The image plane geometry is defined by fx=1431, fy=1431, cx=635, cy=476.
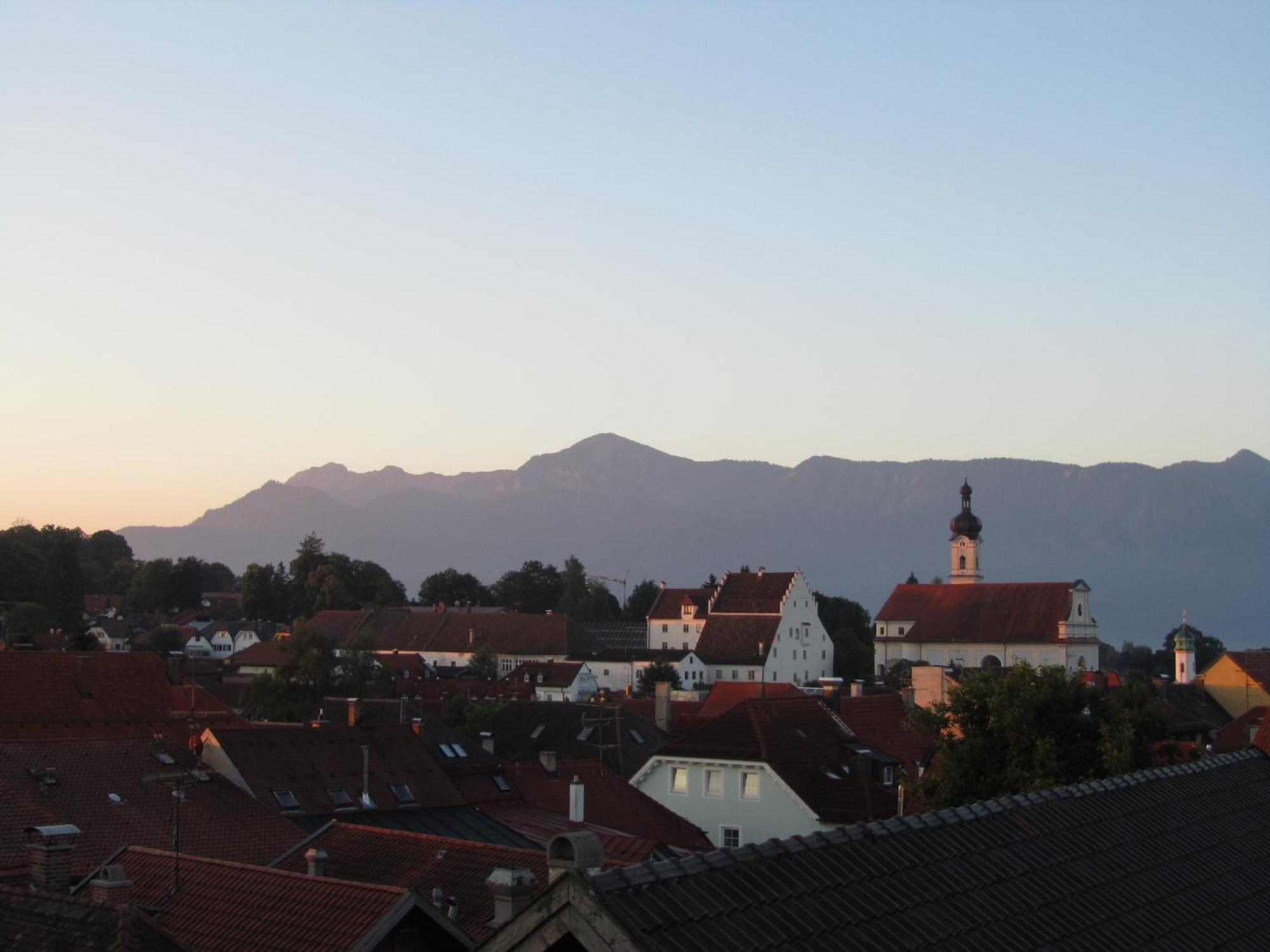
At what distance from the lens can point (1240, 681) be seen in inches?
3095

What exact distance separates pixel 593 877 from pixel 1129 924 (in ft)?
13.2

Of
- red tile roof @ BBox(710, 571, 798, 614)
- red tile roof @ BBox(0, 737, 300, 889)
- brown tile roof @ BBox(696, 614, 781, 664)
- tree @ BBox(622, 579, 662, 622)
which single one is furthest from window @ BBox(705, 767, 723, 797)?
tree @ BBox(622, 579, 662, 622)

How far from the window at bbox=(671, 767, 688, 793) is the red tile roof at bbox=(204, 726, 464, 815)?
25.6 ft

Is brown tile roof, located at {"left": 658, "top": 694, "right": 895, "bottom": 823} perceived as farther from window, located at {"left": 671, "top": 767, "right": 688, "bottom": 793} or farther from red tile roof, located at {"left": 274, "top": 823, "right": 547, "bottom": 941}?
red tile roof, located at {"left": 274, "top": 823, "right": 547, "bottom": 941}

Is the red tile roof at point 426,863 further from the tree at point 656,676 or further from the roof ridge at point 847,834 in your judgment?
the tree at point 656,676

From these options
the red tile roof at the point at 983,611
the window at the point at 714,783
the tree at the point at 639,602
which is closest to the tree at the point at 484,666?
the red tile roof at the point at 983,611

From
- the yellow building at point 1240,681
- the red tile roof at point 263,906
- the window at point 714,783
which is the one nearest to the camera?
the red tile roof at point 263,906

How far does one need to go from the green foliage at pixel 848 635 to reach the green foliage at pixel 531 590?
36840 mm

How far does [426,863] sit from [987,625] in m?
111

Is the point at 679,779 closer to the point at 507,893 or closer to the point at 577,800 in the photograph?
the point at 577,800

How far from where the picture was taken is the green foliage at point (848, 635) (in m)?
133

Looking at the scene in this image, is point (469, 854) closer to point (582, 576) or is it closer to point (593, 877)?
point (593, 877)

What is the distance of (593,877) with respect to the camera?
639 centimetres

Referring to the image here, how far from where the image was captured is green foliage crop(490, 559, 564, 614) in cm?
17950
